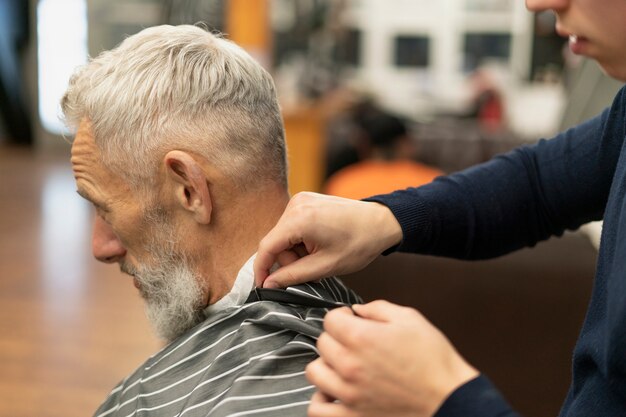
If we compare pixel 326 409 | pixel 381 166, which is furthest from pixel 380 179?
pixel 326 409

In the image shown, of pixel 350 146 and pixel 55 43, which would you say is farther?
pixel 55 43

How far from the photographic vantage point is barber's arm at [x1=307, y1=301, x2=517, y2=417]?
3.08 feet

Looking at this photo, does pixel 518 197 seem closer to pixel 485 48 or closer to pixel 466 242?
pixel 466 242

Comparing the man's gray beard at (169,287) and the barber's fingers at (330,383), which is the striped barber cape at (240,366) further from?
the barber's fingers at (330,383)

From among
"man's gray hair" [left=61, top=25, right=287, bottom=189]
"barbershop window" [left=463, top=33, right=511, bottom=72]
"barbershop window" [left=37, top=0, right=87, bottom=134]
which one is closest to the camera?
"man's gray hair" [left=61, top=25, right=287, bottom=189]

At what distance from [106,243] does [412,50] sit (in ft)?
39.3

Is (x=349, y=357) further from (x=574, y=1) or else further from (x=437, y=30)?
(x=437, y=30)

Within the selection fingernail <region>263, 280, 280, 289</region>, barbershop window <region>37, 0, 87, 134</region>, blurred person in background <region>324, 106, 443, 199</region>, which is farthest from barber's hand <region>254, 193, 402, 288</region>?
barbershop window <region>37, 0, 87, 134</region>

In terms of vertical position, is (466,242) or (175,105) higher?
(175,105)

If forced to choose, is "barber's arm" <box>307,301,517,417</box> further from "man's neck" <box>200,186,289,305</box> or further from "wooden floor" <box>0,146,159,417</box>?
"wooden floor" <box>0,146,159,417</box>

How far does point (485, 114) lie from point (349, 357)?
9.66 meters

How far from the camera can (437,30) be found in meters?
13.0

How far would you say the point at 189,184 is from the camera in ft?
4.80

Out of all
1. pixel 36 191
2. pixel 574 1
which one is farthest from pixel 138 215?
pixel 36 191
